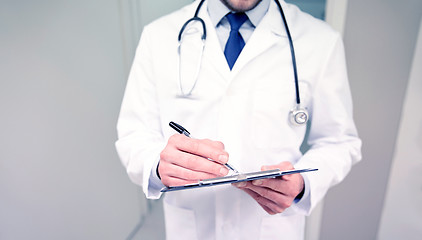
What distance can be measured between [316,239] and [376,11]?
3.47 feet

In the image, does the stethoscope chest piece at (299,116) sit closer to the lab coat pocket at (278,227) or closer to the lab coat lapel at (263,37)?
the lab coat lapel at (263,37)

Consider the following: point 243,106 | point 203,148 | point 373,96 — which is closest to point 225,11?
point 243,106

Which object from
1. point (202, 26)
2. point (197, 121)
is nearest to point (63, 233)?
point (197, 121)

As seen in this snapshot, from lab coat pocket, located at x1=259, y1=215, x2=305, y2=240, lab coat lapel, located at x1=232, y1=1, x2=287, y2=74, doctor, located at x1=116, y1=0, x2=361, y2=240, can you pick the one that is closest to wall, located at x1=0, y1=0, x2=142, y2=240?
doctor, located at x1=116, y1=0, x2=361, y2=240

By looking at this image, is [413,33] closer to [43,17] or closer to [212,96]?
[212,96]

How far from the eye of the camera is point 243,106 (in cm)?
75

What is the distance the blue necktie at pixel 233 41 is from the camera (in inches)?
30.0

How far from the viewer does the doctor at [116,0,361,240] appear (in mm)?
746

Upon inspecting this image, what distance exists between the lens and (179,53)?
0.78 metres

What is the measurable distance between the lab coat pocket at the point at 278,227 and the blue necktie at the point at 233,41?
519 mm

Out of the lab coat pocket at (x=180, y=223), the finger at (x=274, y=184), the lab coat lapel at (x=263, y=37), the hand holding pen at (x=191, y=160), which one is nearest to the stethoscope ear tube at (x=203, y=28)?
the lab coat lapel at (x=263, y=37)

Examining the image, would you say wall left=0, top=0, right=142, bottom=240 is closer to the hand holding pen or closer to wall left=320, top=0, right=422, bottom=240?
the hand holding pen

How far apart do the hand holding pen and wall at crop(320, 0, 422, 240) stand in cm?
76

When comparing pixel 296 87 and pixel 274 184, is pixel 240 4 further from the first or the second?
pixel 274 184
